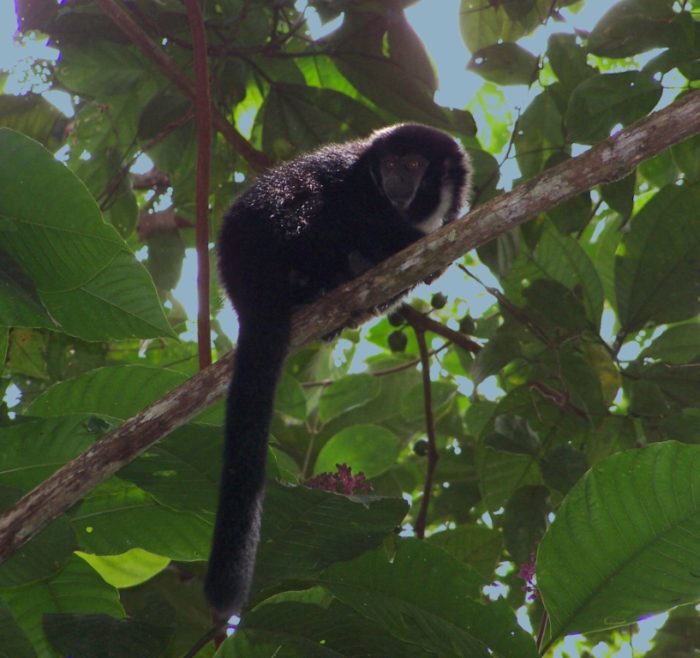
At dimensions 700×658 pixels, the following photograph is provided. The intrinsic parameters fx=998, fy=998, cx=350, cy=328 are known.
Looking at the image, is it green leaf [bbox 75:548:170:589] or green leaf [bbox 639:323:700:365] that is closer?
green leaf [bbox 75:548:170:589]

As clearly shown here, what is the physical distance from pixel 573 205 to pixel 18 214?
1.80 m

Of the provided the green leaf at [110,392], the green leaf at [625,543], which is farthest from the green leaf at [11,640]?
the green leaf at [625,543]

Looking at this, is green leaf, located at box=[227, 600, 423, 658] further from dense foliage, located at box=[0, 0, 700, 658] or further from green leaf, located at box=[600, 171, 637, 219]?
green leaf, located at box=[600, 171, 637, 219]

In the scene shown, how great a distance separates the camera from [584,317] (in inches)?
122

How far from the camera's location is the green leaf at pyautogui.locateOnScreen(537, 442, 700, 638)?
6.56ft

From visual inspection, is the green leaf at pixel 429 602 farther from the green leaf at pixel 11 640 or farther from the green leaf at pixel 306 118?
the green leaf at pixel 306 118

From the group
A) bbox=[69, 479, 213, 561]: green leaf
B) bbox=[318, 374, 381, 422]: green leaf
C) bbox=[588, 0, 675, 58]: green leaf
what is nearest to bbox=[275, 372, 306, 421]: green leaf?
bbox=[318, 374, 381, 422]: green leaf

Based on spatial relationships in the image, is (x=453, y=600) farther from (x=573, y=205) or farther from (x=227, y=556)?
(x=573, y=205)

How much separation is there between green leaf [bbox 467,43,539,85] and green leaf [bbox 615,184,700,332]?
2.19ft

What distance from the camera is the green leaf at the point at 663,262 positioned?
298 centimetres

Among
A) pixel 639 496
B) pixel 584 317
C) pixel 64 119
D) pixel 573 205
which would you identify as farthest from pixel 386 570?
pixel 64 119

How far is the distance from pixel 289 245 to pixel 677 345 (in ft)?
4.32

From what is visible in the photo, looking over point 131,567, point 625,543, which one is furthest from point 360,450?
point 625,543

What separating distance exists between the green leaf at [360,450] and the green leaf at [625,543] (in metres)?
1.08
